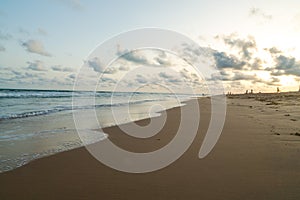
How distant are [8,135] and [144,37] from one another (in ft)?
18.2

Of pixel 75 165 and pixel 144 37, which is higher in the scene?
pixel 144 37

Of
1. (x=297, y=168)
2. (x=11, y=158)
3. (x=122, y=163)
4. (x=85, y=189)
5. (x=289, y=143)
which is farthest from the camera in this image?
(x=289, y=143)

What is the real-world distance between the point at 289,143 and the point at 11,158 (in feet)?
23.3

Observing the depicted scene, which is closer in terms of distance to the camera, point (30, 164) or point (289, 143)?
point (30, 164)

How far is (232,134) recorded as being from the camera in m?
9.09

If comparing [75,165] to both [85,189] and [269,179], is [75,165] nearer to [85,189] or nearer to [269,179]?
[85,189]

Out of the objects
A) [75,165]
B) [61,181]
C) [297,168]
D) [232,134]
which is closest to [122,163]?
[75,165]

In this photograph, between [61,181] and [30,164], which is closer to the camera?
[61,181]

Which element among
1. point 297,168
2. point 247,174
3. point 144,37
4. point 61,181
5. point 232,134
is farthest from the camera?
point 232,134

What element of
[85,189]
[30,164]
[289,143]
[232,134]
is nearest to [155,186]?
[85,189]

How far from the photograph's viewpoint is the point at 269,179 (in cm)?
440

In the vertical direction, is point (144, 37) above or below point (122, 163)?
above

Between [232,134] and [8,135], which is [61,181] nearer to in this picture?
[8,135]

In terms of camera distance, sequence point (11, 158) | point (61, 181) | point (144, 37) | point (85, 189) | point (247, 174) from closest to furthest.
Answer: point (85, 189)
point (61, 181)
point (247, 174)
point (11, 158)
point (144, 37)
